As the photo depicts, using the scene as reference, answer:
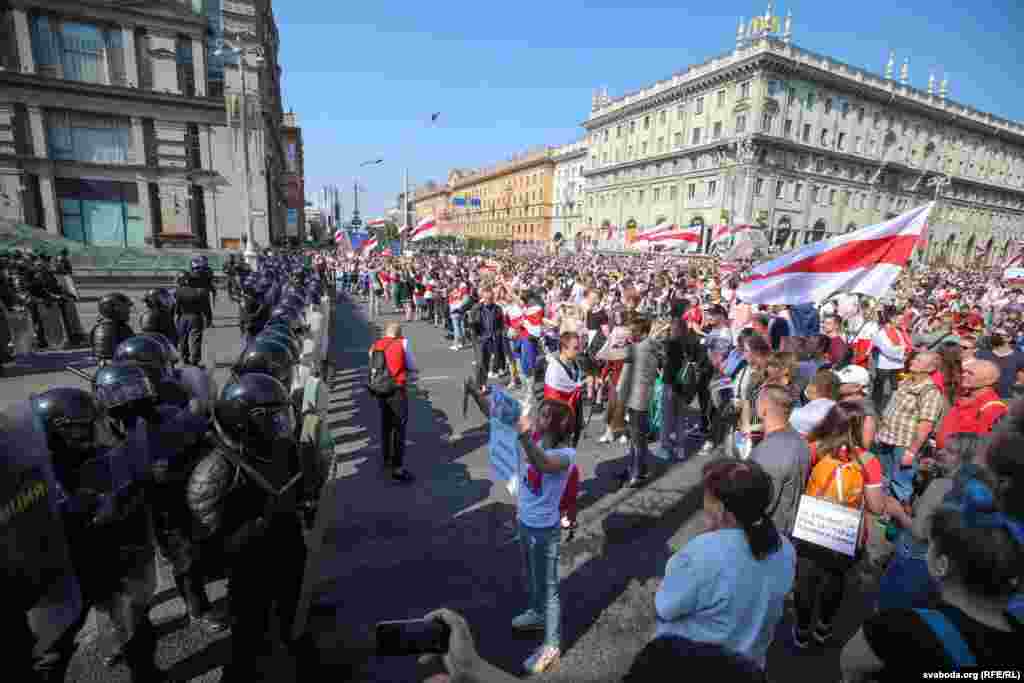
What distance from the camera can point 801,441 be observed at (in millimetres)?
2986

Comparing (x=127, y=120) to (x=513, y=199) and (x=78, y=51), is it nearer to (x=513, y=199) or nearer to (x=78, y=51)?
(x=78, y=51)

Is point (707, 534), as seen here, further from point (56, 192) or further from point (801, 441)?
point (56, 192)

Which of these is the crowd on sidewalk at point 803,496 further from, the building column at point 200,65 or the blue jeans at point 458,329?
the building column at point 200,65

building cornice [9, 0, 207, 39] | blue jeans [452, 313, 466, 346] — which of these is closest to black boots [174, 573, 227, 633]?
blue jeans [452, 313, 466, 346]

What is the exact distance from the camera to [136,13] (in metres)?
26.2

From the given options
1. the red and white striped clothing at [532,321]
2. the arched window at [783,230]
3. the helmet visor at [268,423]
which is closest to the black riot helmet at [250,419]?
the helmet visor at [268,423]

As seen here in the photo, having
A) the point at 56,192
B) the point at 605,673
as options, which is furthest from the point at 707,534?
the point at 56,192

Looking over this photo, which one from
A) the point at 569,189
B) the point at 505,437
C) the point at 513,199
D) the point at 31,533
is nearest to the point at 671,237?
the point at 505,437

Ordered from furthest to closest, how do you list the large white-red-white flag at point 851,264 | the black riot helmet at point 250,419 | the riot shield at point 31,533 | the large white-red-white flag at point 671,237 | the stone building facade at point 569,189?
the stone building facade at point 569,189
the large white-red-white flag at point 671,237
the large white-red-white flag at point 851,264
the black riot helmet at point 250,419
the riot shield at point 31,533

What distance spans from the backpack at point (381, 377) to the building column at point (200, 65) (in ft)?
102

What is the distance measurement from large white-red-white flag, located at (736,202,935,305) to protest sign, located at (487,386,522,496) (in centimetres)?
408

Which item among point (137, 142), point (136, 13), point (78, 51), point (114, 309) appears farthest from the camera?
point (137, 142)

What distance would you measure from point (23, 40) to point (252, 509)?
36346mm

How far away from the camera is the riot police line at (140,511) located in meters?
1.82
